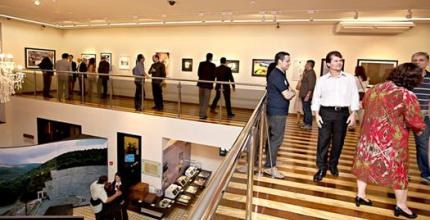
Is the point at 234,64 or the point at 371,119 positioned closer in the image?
the point at 371,119

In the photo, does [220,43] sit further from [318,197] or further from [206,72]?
[318,197]

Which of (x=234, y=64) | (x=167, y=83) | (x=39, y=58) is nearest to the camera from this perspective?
(x=167, y=83)

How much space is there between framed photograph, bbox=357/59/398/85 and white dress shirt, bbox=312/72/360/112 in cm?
660

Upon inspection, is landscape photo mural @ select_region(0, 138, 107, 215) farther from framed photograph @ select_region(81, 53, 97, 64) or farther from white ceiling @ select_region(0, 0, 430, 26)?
framed photograph @ select_region(81, 53, 97, 64)

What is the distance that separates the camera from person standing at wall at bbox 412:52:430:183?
3385 millimetres

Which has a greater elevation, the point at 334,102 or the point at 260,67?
the point at 260,67

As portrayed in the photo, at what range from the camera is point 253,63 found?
1029 cm

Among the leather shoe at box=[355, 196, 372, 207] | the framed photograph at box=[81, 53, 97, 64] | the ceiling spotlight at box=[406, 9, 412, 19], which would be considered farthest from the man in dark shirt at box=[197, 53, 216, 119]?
the framed photograph at box=[81, 53, 97, 64]

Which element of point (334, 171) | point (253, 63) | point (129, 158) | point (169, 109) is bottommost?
point (129, 158)

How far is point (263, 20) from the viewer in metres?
9.26

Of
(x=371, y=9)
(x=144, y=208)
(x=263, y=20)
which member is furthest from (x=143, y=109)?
(x=371, y=9)

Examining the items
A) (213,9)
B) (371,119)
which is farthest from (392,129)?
(213,9)

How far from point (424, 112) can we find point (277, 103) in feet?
5.84

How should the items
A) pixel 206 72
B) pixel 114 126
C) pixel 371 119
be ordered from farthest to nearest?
pixel 114 126, pixel 206 72, pixel 371 119
